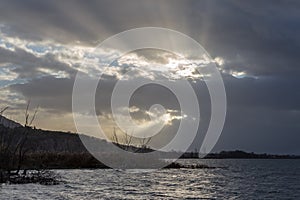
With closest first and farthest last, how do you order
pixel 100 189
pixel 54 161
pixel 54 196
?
1. pixel 54 196
2. pixel 100 189
3. pixel 54 161

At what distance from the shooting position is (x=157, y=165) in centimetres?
12156

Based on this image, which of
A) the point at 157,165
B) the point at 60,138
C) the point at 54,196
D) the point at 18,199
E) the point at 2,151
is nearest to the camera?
the point at 18,199

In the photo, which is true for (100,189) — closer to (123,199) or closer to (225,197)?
(123,199)

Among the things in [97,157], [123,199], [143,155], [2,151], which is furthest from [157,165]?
[123,199]

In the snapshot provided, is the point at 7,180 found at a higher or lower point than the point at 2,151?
lower

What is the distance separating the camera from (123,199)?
42531 mm

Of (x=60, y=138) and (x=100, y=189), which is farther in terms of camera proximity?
(x=60, y=138)

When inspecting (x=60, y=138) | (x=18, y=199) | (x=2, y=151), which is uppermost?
(x=60, y=138)

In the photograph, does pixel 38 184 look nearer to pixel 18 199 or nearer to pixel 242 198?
pixel 18 199

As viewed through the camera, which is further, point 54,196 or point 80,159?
point 80,159

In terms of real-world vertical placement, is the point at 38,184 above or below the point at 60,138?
below

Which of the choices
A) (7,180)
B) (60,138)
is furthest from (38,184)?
(60,138)

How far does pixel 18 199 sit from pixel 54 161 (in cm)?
6376

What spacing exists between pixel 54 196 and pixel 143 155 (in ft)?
245
